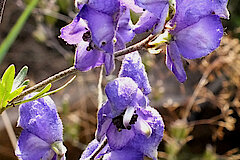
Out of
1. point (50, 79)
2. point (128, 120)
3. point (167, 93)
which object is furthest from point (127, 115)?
point (167, 93)

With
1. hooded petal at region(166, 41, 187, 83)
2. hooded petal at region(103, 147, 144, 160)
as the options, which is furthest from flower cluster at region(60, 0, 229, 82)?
hooded petal at region(103, 147, 144, 160)

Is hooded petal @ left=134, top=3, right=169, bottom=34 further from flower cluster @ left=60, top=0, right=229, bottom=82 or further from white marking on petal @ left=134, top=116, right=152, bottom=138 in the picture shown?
white marking on petal @ left=134, top=116, right=152, bottom=138

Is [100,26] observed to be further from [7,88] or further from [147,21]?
[7,88]

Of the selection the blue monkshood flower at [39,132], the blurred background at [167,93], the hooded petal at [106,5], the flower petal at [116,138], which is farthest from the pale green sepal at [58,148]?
the blurred background at [167,93]

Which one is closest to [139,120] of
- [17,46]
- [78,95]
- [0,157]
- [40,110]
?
[40,110]

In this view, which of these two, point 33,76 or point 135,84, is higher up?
point 135,84

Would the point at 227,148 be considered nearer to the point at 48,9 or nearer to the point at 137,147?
the point at 48,9
